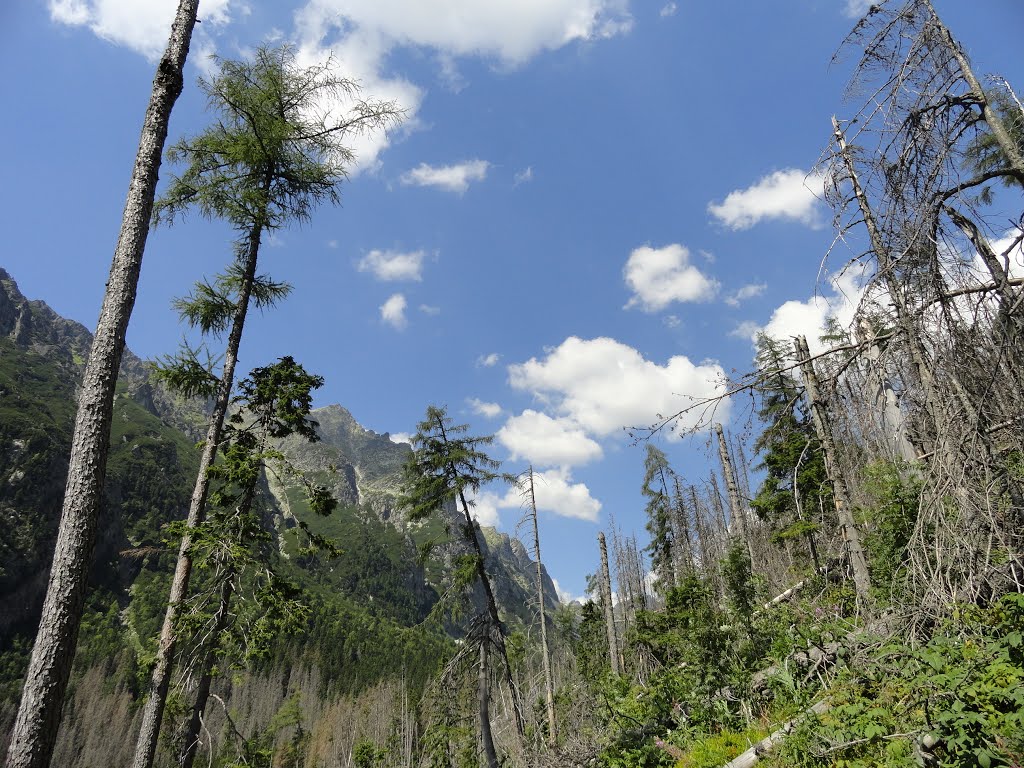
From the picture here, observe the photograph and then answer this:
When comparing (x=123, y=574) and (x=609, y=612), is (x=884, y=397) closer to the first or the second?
(x=609, y=612)

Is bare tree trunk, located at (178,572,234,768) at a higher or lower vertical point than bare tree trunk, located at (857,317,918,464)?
lower

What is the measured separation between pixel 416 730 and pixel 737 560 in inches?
2797

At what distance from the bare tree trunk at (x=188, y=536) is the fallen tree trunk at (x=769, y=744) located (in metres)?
7.43

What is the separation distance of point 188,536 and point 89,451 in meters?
3.70

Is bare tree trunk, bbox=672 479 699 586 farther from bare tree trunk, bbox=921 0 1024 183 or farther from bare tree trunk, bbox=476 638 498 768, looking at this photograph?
bare tree trunk, bbox=921 0 1024 183

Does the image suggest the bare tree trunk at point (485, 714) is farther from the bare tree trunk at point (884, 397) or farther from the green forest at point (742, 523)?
the bare tree trunk at point (884, 397)

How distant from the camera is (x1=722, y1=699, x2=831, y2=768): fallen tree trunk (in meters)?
5.97

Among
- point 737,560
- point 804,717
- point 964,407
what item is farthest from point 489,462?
point 964,407

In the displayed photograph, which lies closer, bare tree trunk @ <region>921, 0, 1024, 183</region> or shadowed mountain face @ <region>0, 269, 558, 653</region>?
bare tree trunk @ <region>921, 0, 1024, 183</region>

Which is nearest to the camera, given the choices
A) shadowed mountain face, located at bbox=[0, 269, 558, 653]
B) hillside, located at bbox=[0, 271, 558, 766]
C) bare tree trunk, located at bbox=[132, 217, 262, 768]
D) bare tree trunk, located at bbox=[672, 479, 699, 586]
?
bare tree trunk, located at bbox=[132, 217, 262, 768]

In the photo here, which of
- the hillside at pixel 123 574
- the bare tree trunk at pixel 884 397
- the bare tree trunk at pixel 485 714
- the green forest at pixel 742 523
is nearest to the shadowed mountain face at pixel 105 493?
the hillside at pixel 123 574

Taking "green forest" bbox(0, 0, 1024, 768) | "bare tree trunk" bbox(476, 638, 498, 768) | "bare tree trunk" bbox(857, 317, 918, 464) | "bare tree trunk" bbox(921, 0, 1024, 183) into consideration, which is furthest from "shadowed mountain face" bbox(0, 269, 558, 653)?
"bare tree trunk" bbox(921, 0, 1024, 183)

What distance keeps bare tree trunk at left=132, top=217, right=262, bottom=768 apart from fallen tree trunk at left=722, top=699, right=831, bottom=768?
7433 mm

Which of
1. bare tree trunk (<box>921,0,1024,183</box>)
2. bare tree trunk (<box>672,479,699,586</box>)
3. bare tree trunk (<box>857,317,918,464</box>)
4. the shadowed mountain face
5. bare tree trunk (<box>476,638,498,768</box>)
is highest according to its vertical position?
the shadowed mountain face
